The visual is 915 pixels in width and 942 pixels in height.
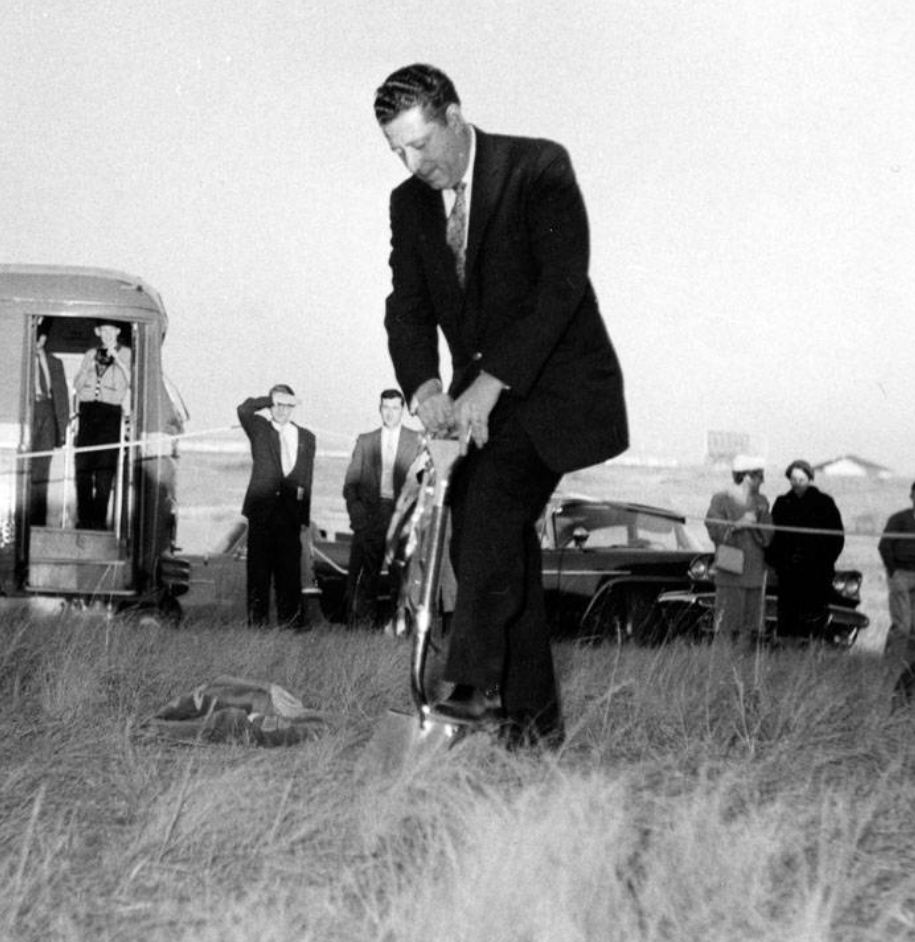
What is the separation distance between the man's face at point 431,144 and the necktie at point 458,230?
6cm

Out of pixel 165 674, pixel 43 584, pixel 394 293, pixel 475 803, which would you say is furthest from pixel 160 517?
pixel 475 803

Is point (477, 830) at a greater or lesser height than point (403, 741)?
greater

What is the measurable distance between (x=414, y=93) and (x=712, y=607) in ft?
24.9

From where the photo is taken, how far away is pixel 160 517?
37.9 feet

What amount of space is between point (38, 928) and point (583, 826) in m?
0.88

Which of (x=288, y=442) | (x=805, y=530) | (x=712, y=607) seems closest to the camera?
(x=805, y=530)

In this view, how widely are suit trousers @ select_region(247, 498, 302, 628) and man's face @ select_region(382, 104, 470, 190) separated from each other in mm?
6616

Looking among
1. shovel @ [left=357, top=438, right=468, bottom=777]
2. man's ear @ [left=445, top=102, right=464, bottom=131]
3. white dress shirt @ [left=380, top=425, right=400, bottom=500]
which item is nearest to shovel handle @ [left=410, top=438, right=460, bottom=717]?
shovel @ [left=357, top=438, right=468, bottom=777]

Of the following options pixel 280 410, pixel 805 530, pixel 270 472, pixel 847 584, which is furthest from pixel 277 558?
pixel 847 584

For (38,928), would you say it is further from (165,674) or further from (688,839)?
(165,674)

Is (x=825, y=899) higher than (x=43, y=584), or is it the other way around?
(x=825, y=899)

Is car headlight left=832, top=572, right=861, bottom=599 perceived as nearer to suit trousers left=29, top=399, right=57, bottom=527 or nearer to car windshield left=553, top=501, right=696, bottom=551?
car windshield left=553, top=501, right=696, bottom=551

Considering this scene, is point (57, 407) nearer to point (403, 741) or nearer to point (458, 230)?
point (458, 230)

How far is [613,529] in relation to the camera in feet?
37.3
